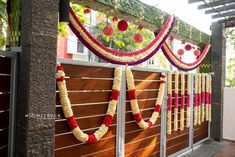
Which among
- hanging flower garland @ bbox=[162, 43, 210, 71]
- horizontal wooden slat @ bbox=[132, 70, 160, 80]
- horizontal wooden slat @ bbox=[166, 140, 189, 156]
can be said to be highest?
hanging flower garland @ bbox=[162, 43, 210, 71]

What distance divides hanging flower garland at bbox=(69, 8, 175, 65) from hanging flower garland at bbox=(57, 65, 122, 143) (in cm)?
22

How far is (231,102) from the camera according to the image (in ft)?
20.6

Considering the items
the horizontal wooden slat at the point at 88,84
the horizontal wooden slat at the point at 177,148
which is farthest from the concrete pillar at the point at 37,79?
the horizontal wooden slat at the point at 177,148

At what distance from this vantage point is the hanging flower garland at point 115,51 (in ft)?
9.14

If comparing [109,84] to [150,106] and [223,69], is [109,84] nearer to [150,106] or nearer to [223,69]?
[150,106]

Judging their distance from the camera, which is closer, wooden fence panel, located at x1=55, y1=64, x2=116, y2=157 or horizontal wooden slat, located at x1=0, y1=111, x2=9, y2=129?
horizontal wooden slat, located at x1=0, y1=111, x2=9, y2=129

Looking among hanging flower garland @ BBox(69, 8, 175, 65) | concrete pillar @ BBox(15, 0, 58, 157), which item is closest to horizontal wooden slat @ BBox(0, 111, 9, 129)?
concrete pillar @ BBox(15, 0, 58, 157)

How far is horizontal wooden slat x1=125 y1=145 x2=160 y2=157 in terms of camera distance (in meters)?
3.85

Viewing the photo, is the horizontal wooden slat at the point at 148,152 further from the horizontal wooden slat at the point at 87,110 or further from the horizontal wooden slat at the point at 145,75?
the horizontal wooden slat at the point at 145,75

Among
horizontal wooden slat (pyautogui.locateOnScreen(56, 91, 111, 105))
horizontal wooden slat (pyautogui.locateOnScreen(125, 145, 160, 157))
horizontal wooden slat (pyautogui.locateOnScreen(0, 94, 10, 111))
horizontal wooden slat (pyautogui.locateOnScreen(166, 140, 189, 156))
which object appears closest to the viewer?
horizontal wooden slat (pyautogui.locateOnScreen(0, 94, 10, 111))

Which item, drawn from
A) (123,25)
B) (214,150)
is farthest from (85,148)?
(214,150)

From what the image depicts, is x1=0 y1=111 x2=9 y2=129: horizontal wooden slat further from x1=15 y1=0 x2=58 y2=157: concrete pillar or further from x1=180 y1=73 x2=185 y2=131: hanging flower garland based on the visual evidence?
x1=180 y1=73 x2=185 y2=131: hanging flower garland

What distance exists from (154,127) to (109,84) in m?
1.42

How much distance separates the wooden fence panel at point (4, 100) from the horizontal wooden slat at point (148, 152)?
2.02 meters
